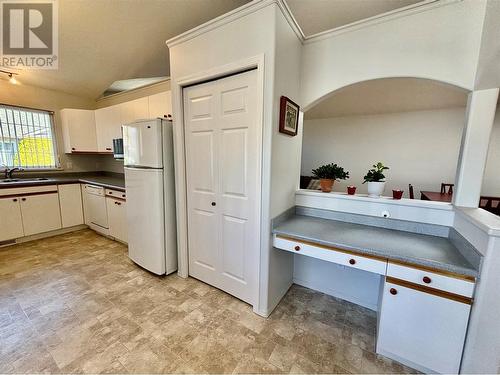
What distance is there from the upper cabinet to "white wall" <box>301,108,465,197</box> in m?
3.96

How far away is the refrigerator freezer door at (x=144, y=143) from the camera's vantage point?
7.09ft

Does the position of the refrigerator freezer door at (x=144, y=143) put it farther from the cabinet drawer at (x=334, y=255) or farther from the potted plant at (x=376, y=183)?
the potted plant at (x=376, y=183)

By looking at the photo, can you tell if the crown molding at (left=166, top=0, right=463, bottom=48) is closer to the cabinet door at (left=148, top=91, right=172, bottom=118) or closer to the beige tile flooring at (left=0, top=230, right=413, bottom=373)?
the cabinet door at (left=148, top=91, right=172, bottom=118)

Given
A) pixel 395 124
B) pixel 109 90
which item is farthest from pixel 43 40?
pixel 395 124

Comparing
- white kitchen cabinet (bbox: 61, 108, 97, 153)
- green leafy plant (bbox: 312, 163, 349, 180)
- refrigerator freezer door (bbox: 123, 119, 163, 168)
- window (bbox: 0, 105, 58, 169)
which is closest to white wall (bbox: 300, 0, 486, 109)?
green leafy plant (bbox: 312, 163, 349, 180)

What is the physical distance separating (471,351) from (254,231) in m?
1.49

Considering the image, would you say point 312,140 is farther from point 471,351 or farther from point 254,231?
point 471,351

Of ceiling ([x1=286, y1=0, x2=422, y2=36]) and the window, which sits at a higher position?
ceiling ([x1=286, y1=0, x2=422, y2=36])

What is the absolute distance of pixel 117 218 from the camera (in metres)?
3.10

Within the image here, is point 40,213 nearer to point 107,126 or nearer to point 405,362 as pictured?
point 107,126

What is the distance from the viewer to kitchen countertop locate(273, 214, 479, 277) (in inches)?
48.4

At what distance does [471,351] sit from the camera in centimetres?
117

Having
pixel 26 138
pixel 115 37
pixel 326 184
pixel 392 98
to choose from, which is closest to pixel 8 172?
pixel 26 138

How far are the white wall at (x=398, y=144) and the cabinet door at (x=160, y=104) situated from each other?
3353 millimetres
